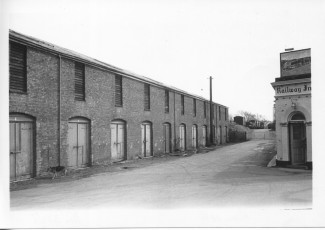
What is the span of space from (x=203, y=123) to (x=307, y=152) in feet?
60.5

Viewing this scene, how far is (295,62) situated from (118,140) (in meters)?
10.2

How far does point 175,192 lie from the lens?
786 cm

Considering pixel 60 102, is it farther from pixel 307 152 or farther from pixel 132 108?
pixel 307 152

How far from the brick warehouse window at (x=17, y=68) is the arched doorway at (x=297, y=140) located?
11.4 meters

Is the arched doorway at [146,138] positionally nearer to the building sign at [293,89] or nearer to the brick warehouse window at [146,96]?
the brick warehouse window at [146,96]

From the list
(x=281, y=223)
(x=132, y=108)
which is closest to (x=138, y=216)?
(x=281, y=223)

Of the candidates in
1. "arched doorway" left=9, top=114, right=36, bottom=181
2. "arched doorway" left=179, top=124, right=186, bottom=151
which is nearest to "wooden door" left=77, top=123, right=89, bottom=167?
"arched doorway" left=9, top=114, right=36, bottom=181

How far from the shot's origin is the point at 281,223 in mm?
5980

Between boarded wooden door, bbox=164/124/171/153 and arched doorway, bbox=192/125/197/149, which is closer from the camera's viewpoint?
boarded wooden door, bbox=164/124/171/153

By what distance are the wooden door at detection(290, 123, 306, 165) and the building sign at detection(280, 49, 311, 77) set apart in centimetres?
246

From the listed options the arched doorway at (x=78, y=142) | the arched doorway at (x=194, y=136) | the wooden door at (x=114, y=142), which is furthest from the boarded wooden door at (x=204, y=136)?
the arched doorway at (x=78, y=142)

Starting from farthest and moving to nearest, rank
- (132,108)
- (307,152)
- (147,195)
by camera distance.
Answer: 1. (132,108)
2. (307,152)
3. (147,195)

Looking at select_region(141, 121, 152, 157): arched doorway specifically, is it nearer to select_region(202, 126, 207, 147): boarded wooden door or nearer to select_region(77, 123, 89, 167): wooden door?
select_region(77, 123, 89, 167): wooden door

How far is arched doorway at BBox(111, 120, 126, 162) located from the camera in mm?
15501
